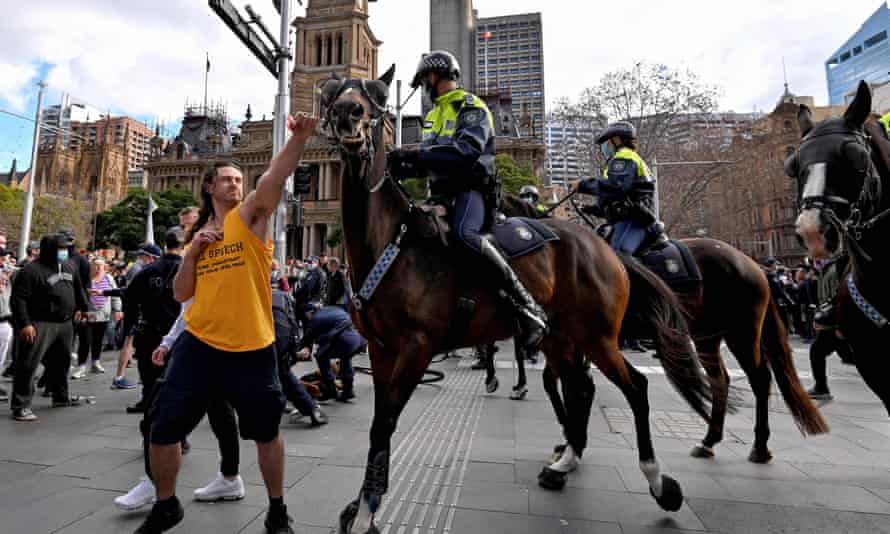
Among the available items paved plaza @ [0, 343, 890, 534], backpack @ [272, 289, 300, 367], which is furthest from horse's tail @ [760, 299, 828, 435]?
backpack @ [272, 289, 300, 367]

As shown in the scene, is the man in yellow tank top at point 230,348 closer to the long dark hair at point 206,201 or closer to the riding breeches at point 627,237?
the long dark hair at point 206,201

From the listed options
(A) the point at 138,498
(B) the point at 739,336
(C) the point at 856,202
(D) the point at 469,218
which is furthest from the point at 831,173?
(A) the point at 138,498

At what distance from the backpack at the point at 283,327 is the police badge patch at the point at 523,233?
10.0 ft

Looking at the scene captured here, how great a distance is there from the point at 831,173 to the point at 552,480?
2.82 m

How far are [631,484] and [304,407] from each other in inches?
144

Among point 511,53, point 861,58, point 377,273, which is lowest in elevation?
point 377,273

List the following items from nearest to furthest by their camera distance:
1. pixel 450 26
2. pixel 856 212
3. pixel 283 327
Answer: pixel 856 212
pixel 283 327
pixel 450 26

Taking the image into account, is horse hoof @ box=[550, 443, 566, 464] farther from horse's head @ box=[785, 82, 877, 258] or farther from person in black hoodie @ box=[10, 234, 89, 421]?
person in black hoodie @ box=[10, 234, 89, 421]

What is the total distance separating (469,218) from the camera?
3293mm

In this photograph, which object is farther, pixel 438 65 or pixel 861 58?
pixel 861 58

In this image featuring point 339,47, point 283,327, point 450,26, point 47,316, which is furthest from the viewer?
point 450,26

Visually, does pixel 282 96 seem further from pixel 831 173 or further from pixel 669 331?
pixel 831 173

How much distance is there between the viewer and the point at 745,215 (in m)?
53.5

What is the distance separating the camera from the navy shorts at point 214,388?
2.60 meters
